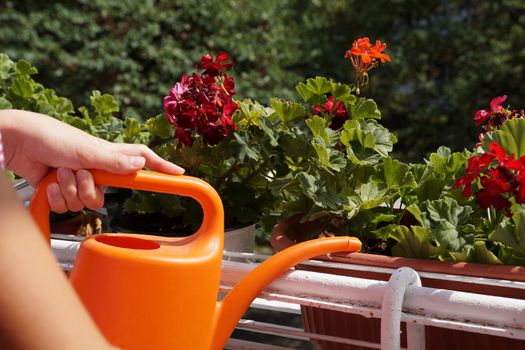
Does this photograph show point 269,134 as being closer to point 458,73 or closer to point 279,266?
point 279,266

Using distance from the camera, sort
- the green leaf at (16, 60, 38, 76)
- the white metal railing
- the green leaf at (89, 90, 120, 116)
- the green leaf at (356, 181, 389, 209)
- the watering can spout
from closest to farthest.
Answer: the white metal railing, the watering can spout, the green leaf at (356, 181, 389, 209), the green leaf at (89, 90, 120, 116), the green leaf at (16, 60, 38, 76)

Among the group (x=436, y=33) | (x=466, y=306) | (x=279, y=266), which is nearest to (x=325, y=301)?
(x=279, y=266)

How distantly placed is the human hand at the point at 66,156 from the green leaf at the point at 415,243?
1.14 feet

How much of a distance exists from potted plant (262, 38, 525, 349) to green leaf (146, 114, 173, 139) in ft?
0.97

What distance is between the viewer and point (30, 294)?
0.40m

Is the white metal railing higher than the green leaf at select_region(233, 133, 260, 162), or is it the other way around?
the green leaf at select_region(233, 133, 260, 162)

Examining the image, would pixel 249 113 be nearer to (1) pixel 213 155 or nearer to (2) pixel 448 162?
(1) pixel 213 155

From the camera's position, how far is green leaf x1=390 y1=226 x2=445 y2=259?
1070mm

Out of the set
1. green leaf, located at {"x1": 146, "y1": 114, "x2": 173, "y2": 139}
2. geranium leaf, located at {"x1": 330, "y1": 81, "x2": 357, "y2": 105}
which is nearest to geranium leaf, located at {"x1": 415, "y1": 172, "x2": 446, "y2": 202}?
geranium leaf, located at {"x1": 330, "y1": 81, "x2": 357, "y2": 105}

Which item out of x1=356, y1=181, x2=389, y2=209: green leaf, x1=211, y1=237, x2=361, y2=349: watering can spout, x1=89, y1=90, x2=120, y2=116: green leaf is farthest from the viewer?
x1=89, y1=90, x2=120, y2=116: green leaf

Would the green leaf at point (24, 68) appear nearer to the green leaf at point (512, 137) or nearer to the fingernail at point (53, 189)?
the fingernail at point (53, 189)

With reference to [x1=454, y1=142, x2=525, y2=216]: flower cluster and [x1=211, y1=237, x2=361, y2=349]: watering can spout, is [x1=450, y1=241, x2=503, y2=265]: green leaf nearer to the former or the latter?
[x1=454, y1=142, x2=525, y2=216]: flower cluster

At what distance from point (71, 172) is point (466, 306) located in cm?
56

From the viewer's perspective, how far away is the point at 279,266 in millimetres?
993
